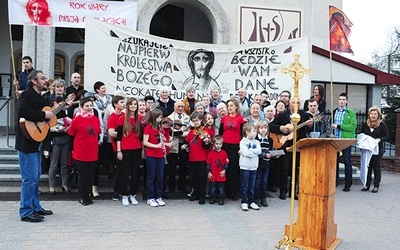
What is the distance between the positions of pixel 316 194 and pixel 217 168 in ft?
7.90

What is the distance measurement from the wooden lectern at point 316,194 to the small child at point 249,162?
69.4 inches

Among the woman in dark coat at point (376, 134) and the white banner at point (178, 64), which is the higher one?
the white banner at point (178, 64)

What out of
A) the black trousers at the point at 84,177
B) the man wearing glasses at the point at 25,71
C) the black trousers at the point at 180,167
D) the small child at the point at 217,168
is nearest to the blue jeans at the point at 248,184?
the small child at the point at 217,168

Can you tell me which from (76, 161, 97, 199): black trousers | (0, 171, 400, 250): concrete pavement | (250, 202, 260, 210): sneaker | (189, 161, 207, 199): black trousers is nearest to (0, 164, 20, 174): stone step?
(0, 171, 400, 250): concrete pavement

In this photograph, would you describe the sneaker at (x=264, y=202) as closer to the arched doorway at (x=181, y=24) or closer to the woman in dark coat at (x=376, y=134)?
the woman in dark coat at (x=376, y=134)

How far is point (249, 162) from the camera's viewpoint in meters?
6.48

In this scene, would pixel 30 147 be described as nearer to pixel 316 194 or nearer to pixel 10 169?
pixel 10 169

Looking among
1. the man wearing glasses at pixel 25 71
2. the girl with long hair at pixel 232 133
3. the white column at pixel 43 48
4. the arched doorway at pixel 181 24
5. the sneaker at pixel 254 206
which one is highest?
the arched doorway at pixel 181 24

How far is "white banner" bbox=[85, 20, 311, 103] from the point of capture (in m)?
7.93

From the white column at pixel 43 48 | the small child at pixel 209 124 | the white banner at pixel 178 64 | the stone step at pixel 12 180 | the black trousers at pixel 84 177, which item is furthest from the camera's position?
the white column at pixel 43 48

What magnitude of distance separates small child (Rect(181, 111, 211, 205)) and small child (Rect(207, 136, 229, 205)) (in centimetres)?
11

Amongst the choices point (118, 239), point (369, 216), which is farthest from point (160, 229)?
point (369, 216)

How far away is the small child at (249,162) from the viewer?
6473 millimetres

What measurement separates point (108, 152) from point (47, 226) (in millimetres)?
2371
